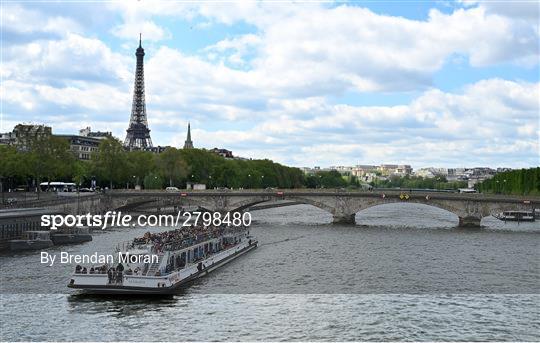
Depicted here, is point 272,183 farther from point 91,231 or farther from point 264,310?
point 264,310

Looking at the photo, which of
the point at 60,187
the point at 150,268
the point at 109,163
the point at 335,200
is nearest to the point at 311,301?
the point at 150,268

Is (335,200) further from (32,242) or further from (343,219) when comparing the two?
(32,242)

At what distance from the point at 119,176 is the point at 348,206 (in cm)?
5056

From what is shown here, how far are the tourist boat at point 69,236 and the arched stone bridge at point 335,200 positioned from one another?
16683 mm

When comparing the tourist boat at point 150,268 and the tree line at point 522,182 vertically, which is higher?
the tree line at point 522,182

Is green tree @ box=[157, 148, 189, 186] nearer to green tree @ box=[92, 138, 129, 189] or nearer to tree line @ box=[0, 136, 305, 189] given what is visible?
tree line @ box=[0, 136, 305, 189]

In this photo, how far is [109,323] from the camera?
116ft

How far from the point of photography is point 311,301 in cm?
4175

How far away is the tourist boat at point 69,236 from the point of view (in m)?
67.8

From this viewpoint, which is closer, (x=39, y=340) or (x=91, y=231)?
(x=39, y=340)

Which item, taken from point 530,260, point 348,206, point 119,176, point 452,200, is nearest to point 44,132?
point 119,176

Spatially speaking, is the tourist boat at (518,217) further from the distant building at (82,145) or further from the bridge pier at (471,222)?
the distant building at (82,145)

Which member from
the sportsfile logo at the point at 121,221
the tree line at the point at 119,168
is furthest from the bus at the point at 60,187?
the sportsfile logo at the point at 121,221

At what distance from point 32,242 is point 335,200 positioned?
49744 mm
